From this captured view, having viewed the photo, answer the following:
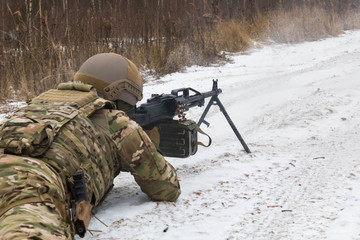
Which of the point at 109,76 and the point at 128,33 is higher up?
the point at 109,76

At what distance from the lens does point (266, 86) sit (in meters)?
7.97

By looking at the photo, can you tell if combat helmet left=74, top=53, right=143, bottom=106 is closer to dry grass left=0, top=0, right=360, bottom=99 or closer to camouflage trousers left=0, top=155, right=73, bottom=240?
camouflage trousers left=0, top=155, right=73, bottom=240

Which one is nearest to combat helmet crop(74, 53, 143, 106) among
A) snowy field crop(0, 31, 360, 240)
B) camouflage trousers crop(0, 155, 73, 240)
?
snowy field crop(0, 31, 360, 240)

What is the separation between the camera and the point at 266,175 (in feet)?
12.9

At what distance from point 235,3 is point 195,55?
16.7 feet

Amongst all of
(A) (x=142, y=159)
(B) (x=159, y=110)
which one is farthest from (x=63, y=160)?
(B) (x=159, y=110)

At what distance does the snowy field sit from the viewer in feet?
9.16

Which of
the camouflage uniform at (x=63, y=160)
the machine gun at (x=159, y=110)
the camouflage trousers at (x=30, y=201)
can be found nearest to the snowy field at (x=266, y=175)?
the camouflage uniform at (x=63, y=160)

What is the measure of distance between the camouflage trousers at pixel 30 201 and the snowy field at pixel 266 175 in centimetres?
67

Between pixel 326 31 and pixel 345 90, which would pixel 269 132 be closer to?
pixel 345 90

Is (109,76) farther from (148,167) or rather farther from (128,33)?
(128,33)

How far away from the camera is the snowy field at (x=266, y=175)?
279 centimetres

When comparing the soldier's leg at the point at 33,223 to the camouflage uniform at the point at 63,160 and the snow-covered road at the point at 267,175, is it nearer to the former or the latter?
the camouflage uniform at the point at 63,160

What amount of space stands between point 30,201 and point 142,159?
1.08 m
